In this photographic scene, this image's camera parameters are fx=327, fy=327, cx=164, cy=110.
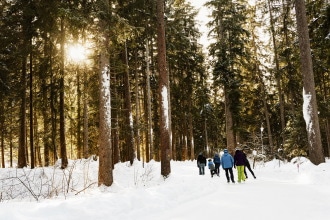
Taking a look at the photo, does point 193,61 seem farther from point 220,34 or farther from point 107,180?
point 107,180

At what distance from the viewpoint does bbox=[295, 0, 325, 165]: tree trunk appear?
613 inches

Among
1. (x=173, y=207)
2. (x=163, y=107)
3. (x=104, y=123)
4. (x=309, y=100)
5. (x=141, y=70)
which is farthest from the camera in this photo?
(x=141, y=70)

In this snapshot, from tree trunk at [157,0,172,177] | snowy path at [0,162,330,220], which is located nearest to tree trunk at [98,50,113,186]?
tree trunk at [157,0,172,177]

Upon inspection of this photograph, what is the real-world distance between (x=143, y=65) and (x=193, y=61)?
6.28m

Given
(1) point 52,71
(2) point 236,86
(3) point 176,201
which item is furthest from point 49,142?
(3) point 176,201

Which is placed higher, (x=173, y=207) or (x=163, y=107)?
(x=163, y=107)

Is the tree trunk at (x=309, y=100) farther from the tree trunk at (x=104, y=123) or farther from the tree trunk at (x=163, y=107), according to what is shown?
the tree trunk at (x=104, y=123)

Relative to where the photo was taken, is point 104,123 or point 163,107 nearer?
point 104,123

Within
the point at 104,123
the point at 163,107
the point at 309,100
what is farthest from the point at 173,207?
the point at 309,100

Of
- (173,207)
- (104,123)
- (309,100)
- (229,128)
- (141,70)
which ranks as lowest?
(173,207)

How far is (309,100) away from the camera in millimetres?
15859

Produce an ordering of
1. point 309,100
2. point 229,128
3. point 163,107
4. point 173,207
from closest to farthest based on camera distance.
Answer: point 173,207, point 309,100, point 163,107, point 229,128

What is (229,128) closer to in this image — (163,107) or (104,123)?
(163,107)

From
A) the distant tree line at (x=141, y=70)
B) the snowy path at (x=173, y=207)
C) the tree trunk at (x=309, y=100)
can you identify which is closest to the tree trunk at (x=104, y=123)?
the distant tree line at (x=141, y=70)
